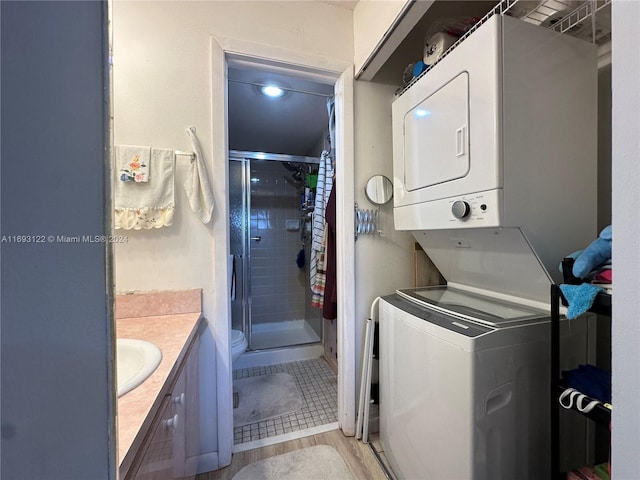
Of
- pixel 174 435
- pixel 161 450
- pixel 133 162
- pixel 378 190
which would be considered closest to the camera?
pixel 161 450

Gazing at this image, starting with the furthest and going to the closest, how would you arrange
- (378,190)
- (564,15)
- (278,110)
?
(278,110) → (378,190) → (564,15)

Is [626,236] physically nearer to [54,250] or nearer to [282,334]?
[54,250]

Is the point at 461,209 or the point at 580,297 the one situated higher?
the point at 461,209

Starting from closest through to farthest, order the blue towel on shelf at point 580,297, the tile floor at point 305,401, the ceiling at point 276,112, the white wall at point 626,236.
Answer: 1. the white wall at point 626,236
2. the blue towel on shelf at point 580,297
3. the tile floor at point 305,401
4. the ceiling at point 276,112

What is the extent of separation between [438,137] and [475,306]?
2.45 feet

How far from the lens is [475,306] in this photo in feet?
3.81

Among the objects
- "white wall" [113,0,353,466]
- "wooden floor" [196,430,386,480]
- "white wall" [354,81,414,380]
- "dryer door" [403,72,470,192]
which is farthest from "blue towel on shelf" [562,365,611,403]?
"white wall" [113,0,353,466]

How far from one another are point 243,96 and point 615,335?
7.89 feet

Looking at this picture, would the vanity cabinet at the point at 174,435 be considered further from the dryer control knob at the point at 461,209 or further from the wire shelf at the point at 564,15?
the wire shelf at the point at 564,15

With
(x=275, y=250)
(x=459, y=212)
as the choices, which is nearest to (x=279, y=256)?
(x=275, y=250)

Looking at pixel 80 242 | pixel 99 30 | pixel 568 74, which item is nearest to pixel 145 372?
pixel 80 242

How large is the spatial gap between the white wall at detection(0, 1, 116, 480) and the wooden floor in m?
1.46

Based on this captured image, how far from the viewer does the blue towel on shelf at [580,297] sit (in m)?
0.72

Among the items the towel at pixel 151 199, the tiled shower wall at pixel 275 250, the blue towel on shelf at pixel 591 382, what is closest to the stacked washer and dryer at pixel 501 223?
the blue towel on shelf at pixel 591 382
